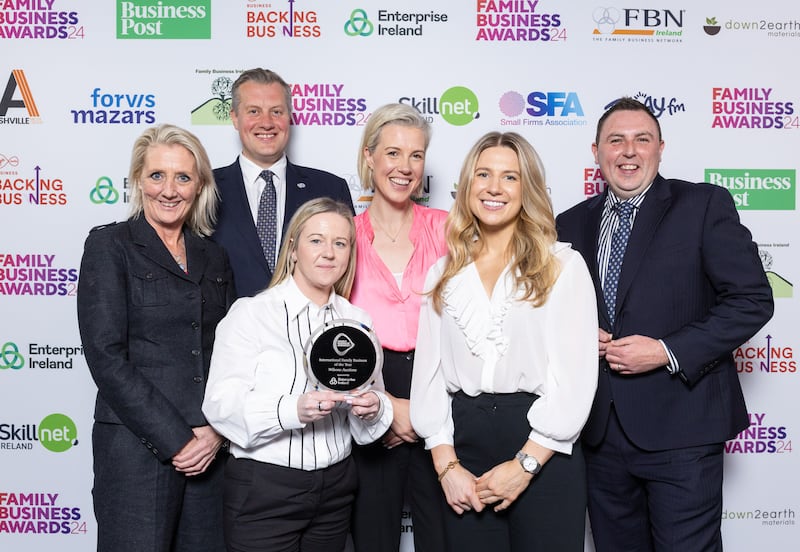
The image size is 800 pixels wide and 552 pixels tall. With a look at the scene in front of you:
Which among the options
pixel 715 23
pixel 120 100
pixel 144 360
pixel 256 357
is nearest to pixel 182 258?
pixel 144 360

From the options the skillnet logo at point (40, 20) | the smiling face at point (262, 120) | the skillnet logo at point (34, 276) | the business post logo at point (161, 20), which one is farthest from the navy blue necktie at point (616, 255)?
the skillnet logo at point (40, 20)

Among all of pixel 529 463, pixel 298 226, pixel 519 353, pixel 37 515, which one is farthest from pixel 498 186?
pixel 37 515

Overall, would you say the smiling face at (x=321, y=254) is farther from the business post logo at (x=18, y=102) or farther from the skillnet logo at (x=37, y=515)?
the skillnet logo at (x=37, y=515)

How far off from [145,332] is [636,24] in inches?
96.2

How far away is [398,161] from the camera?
2271 mm

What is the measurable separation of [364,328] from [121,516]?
35.1 inches

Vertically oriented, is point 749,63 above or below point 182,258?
above

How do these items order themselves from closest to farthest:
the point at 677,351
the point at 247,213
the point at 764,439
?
the point at 677,351, the point at 247,213, the point at 764,439

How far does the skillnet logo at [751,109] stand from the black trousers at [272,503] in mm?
2400

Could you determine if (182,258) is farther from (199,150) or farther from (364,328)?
(364,328)

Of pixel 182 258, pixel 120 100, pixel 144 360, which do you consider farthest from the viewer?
pixel 120 100

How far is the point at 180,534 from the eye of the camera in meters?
2.11

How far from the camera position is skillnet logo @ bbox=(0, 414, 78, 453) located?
10.3 ft

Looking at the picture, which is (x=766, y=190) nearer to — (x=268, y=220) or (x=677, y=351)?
(x=677, y=351)
